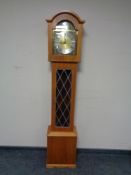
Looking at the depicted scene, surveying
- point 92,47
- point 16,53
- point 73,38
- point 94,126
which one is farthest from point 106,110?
point 16,53

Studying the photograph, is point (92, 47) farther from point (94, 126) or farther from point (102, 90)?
point (94, 126)

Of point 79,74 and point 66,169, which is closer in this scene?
point 66,169

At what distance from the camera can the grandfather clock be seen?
81.2 inches

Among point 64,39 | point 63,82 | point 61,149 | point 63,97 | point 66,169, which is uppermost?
point 64,39

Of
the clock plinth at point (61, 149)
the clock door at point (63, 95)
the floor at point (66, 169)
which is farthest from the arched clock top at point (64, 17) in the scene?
the floor at point (66, 169)

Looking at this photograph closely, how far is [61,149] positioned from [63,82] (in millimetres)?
707

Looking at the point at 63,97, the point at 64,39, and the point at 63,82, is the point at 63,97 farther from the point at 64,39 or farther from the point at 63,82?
the point at 64,39

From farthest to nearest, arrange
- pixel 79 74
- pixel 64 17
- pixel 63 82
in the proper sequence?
pixel 79 74, pixel 63 82, pixel 64 17

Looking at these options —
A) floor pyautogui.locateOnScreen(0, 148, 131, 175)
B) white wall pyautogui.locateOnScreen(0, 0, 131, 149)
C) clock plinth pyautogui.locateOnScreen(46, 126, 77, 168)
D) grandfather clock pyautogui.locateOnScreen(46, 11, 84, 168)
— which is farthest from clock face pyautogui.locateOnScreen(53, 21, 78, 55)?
floor pyautogui.locateOnScreen(0, 148, 131, 175)

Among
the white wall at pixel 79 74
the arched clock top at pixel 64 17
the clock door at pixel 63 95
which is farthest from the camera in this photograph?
the white wall at pixel 79 74

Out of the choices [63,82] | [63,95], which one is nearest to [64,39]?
[63,82]

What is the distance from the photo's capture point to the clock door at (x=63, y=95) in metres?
2.14

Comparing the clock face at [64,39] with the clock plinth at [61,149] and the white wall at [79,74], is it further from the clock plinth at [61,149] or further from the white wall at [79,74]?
the clock plinth at [61,149]

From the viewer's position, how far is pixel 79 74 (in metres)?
2.42
